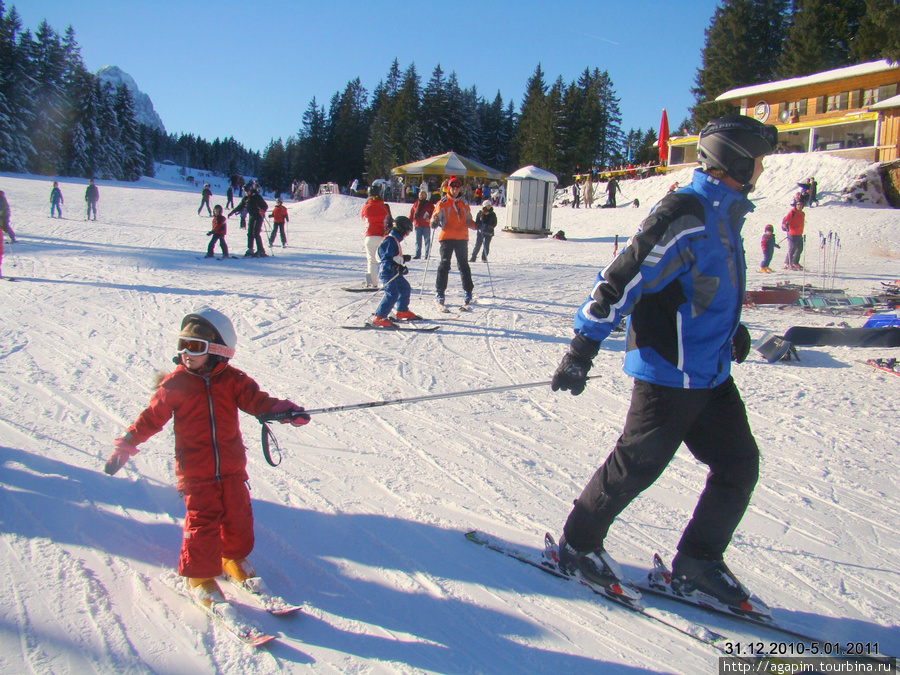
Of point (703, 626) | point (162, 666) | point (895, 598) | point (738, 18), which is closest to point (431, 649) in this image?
point (162, 666)

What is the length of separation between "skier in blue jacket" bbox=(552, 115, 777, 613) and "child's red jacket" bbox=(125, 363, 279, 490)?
1.37m

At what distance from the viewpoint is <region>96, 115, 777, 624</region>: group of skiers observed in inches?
86.1

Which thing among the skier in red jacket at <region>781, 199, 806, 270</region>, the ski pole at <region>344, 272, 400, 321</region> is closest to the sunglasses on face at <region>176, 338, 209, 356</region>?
the ski pole at <region>344, 272, 400, 321</region>

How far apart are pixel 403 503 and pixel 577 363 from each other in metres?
1.56

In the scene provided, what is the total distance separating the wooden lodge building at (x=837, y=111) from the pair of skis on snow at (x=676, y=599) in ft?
87.1

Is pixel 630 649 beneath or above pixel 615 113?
beneath

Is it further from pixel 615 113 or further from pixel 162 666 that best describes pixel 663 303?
pixel 615 113

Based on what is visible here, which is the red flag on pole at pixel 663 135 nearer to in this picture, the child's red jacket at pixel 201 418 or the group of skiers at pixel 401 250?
the group of skiers at pixel 401 250

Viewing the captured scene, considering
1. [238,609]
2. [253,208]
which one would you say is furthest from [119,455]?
[253,208]

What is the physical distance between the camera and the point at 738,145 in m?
2.22

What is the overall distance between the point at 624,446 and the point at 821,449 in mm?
2886

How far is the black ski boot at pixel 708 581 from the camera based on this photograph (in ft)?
8.04

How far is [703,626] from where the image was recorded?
2357 mm

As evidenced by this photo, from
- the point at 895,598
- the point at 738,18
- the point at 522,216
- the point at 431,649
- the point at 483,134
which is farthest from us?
the point at 483,134
